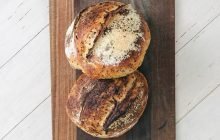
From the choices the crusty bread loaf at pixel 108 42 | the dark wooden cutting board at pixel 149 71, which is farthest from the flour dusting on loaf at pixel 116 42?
the dark wooden cutting board at pixel 149 71

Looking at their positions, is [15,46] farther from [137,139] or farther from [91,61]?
[137,139]

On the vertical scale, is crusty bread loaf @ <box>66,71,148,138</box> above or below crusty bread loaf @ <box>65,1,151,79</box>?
below

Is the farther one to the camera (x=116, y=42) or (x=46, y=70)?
(x=46, y=70)

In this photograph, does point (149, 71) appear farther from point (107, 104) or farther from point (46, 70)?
point (46, 70)

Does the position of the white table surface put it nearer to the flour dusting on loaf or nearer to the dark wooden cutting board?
the dark wooden cutting board

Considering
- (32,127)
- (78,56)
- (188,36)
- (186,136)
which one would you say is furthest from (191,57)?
(32,127)

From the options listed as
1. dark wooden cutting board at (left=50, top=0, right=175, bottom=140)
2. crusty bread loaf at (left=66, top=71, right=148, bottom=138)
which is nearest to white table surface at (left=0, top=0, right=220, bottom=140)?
dark wooden cutting board at (left=50, top=0, right=175, bottom=140)

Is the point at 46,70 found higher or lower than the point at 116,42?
lower

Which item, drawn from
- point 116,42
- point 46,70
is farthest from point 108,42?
point 46,70
